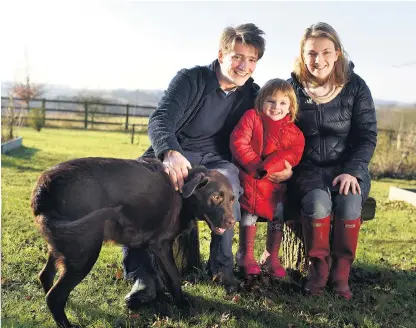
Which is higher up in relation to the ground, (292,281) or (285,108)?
(285,108)

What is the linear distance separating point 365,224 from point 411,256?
1704 mm

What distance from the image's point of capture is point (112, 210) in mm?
2871

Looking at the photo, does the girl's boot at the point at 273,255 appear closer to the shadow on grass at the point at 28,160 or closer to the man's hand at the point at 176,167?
the man's hand at the point at 176,167

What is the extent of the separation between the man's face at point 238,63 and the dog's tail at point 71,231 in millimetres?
1674

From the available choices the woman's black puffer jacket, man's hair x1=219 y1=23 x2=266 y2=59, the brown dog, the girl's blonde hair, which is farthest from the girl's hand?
man's hair x1=219 y1=23 x2=266 y2=59

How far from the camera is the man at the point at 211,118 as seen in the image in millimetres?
3633

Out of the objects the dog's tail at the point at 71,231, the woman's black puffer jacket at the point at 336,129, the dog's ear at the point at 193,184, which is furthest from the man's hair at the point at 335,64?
the dog's tail at the point at 71,231

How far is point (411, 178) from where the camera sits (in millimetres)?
13945

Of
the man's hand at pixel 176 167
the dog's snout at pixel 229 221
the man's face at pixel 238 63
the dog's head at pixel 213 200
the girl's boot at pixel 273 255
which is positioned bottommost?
the girl's boot at pixel 273 255

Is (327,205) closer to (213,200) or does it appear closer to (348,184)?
(348,184)

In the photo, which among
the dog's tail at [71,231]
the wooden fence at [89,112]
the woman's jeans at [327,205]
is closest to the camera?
the dog's tail at [71,231]

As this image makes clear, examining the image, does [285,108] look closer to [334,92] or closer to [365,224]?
[334,92]

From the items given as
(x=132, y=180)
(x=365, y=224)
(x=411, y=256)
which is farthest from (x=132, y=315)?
(x=365, y=224)

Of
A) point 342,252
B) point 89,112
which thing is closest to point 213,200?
point 342,252
